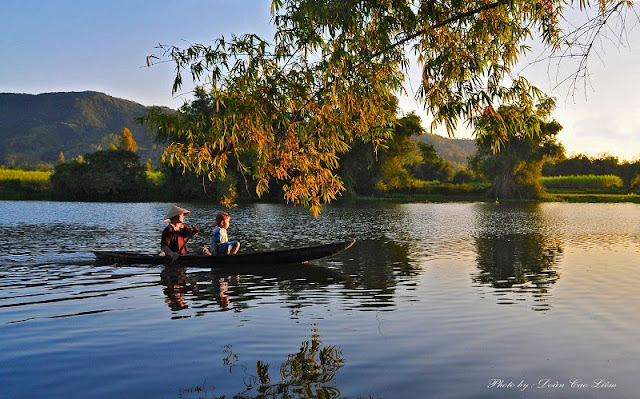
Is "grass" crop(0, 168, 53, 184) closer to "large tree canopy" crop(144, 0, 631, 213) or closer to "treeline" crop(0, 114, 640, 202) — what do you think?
"treeline" crop(0, 114, 640, 202)

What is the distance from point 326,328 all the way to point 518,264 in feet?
36.1

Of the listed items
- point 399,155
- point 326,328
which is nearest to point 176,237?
point 326,328

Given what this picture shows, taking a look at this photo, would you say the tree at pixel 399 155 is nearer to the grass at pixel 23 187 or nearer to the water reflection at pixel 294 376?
the grass at pixel 23 187

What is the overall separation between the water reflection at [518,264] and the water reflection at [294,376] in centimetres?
529

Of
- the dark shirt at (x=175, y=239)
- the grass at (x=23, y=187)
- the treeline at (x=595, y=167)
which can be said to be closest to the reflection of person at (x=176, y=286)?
the dark shirt at (x=175, y=239)

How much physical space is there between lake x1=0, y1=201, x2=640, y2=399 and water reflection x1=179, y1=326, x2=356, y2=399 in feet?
0.08

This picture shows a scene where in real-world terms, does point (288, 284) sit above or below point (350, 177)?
below

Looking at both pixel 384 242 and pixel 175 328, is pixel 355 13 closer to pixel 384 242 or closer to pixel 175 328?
pixel 175 328

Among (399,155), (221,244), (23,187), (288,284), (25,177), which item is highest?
(399,155)

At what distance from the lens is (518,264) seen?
1830 cm

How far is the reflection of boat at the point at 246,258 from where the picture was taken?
15.9 metres

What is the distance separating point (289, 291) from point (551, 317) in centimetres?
545

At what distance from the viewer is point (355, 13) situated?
9.70 meters

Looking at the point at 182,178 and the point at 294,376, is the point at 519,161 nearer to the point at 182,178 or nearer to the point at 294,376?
the point at 182,178
